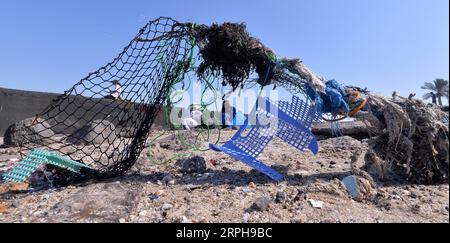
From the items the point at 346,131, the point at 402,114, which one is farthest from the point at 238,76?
the point at 346,131

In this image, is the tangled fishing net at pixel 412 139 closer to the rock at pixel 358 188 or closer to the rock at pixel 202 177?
the rock at pixel 358 188

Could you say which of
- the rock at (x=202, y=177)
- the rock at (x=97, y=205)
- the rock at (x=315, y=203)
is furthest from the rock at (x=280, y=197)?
the rock at (x=97, y=205)

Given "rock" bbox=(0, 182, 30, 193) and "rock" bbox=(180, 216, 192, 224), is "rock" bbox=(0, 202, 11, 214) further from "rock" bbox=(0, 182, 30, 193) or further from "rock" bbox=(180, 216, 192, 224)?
"rock" bbox=(180, 216, 192, 224)

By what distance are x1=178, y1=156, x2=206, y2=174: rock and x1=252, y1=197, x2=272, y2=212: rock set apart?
3.12 ft

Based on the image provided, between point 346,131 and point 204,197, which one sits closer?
point 204,197

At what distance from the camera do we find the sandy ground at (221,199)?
2064 millimetres

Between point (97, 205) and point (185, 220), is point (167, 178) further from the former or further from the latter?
point (185, 220)

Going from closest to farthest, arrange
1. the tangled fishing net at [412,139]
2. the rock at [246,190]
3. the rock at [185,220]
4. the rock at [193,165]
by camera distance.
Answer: the rock at [185,220]
the rock at [246,190]
the tangled fishing net at [412,139]
the rock at [193,165]

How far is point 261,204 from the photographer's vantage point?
2137 mm

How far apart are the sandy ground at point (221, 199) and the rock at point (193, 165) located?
6 centimetres

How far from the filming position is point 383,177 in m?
2.77
